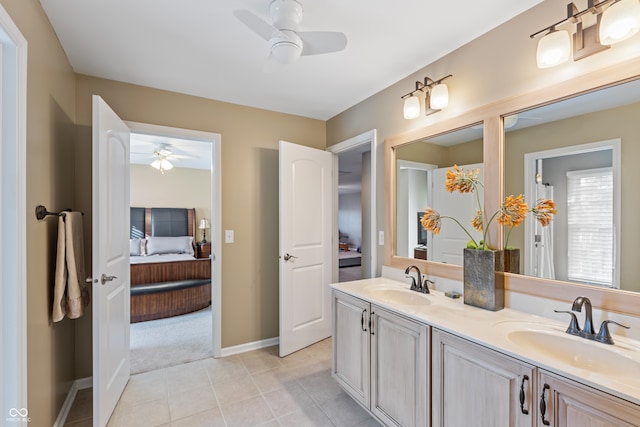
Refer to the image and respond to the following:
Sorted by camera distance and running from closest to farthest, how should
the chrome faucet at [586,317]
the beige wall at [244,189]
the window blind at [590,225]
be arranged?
the chrome faucet at [586,317] < the window blind at [590,225] < the beige wall at [244,189]

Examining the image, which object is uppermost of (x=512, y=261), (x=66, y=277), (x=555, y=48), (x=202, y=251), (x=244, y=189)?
(x=555, y=48)

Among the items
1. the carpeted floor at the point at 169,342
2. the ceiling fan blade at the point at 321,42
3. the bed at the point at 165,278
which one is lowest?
the carpeted floor at the point at 169,342

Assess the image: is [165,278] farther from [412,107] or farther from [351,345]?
[412,107]

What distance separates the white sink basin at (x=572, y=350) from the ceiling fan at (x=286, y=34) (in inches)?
69.0

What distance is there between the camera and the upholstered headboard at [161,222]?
19.4 ft

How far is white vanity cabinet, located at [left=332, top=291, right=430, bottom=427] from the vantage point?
4.97 feet

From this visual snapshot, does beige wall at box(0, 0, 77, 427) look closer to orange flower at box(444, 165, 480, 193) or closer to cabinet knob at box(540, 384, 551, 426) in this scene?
cabinet knob at box(540, 384, 551, 426)

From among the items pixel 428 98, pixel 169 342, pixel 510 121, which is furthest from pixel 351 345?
pixel 169 342

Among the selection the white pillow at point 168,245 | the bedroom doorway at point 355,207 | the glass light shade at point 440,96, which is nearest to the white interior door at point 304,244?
the bedroom doorway at point 355,207

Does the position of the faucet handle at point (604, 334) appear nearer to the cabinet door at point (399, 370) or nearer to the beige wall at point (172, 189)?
the cabinet door at point (399, 370)

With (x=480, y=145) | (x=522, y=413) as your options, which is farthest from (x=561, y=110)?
(x=522, y=413)

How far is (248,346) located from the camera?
299 cm

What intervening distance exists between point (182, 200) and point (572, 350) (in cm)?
679

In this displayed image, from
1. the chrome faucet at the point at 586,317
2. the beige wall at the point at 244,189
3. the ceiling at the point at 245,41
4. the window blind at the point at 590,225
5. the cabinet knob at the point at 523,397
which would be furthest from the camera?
the beige wall at the point at 244,189
